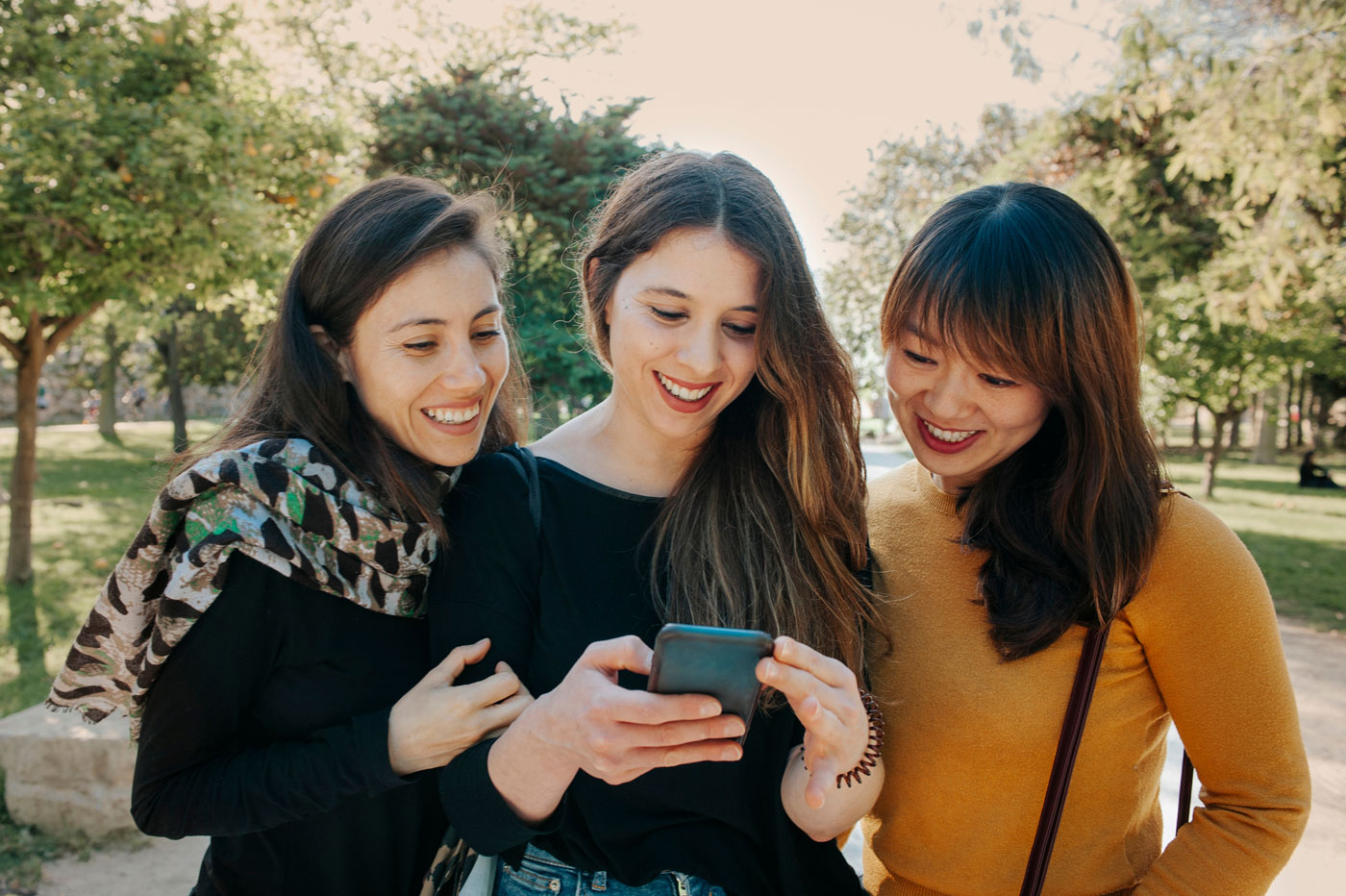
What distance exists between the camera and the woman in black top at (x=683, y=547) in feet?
5.79

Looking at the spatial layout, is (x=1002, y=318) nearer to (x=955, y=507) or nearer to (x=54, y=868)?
(x=955, y=507)

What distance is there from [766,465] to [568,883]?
38.5 inches

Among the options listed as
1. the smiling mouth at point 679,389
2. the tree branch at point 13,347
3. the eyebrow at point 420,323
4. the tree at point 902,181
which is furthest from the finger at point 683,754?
the tree at point 902,181

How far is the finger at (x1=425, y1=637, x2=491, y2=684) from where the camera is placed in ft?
5.77

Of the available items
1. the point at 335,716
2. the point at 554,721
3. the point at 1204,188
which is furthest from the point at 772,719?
the point at 1204,188

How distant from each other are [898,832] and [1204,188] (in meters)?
9.81

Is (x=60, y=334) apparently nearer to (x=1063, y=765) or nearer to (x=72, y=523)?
(x=72, y=523)

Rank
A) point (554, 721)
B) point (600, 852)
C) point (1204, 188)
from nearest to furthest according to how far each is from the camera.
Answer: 1. point (554, 721)
2. point (600, 852)
3. point (1204, 188)

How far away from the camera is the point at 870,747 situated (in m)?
1.84

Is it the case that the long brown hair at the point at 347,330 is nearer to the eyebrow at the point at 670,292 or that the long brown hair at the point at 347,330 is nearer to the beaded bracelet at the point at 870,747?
the eyebrow at the point at 670,292

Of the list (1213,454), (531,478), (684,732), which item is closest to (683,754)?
(684,732)

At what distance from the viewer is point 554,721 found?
4.97ft

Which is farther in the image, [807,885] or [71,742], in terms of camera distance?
[71,742]

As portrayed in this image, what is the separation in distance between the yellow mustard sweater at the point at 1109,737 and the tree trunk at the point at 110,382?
2204cm
